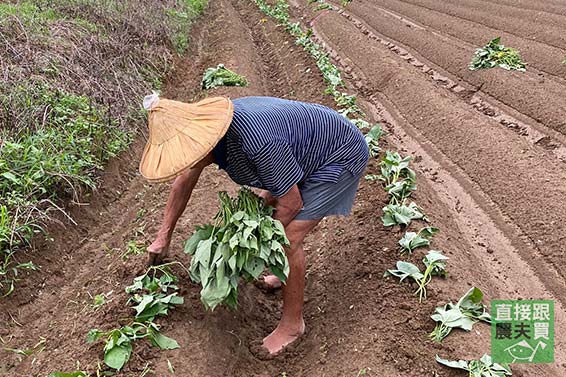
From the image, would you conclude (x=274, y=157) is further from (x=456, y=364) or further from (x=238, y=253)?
(x=456, y=364)

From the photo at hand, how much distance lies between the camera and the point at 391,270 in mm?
3492

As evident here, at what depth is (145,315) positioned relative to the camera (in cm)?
296

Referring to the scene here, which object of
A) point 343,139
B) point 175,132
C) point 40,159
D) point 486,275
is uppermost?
point 175,132

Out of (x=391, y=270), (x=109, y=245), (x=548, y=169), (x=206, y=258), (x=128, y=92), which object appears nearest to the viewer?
(x=206, y=258)

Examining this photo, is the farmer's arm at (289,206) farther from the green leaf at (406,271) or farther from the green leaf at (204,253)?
the green leaf at (406,271)

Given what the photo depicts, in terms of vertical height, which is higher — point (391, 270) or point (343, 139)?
point (343, 139)

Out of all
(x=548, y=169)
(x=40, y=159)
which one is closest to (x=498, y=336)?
(x=548, y=169)

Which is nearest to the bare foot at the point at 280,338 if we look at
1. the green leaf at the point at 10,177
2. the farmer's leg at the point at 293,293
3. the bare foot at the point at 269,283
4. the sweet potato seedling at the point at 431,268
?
the farmer's leg at the point at 293,293

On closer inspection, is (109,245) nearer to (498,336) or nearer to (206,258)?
(206,258)

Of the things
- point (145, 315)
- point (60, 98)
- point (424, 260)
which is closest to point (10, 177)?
point (60, 98)

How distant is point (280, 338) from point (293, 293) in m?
0.34

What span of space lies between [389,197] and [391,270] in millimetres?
1091

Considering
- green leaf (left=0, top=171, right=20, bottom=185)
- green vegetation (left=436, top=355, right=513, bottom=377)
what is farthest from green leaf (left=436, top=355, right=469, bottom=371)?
green leaf (left=0, top=171, right=20, bottom=185)

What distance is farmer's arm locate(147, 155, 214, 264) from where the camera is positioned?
2986mm
